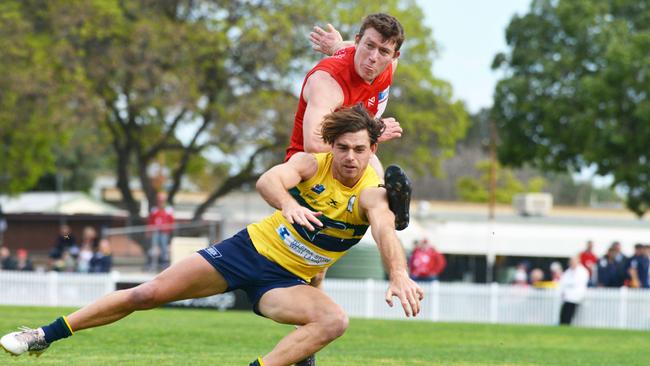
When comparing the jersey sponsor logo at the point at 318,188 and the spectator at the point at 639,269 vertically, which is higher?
the jersey sponsor logo at the point at 318,188

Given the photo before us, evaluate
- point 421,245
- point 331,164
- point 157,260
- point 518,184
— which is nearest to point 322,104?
point 331,164

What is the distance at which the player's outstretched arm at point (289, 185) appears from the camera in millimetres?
6715

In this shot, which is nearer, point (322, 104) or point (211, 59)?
point (322, 104)

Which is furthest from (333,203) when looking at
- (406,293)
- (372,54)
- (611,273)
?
(611,273)

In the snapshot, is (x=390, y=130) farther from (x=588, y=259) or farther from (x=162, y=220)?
(x=162, y=220)

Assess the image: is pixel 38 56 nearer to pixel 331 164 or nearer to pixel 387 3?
pixel 387 3

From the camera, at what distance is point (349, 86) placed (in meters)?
8.56

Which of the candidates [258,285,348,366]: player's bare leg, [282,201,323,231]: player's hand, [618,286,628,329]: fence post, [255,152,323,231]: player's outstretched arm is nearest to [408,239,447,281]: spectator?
[618,286,628,329]: fence post

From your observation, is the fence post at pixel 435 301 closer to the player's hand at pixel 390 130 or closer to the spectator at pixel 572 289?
the spectator at pixel 572 289

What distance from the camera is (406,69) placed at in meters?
44.4

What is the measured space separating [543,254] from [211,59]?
49.4ft

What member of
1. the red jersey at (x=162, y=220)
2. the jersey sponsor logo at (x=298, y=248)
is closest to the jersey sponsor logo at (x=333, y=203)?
the jersey sponsor logo at (x=298, y=248)

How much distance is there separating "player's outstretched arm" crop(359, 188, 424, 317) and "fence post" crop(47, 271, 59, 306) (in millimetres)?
20058

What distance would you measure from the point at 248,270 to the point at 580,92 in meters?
36.4
